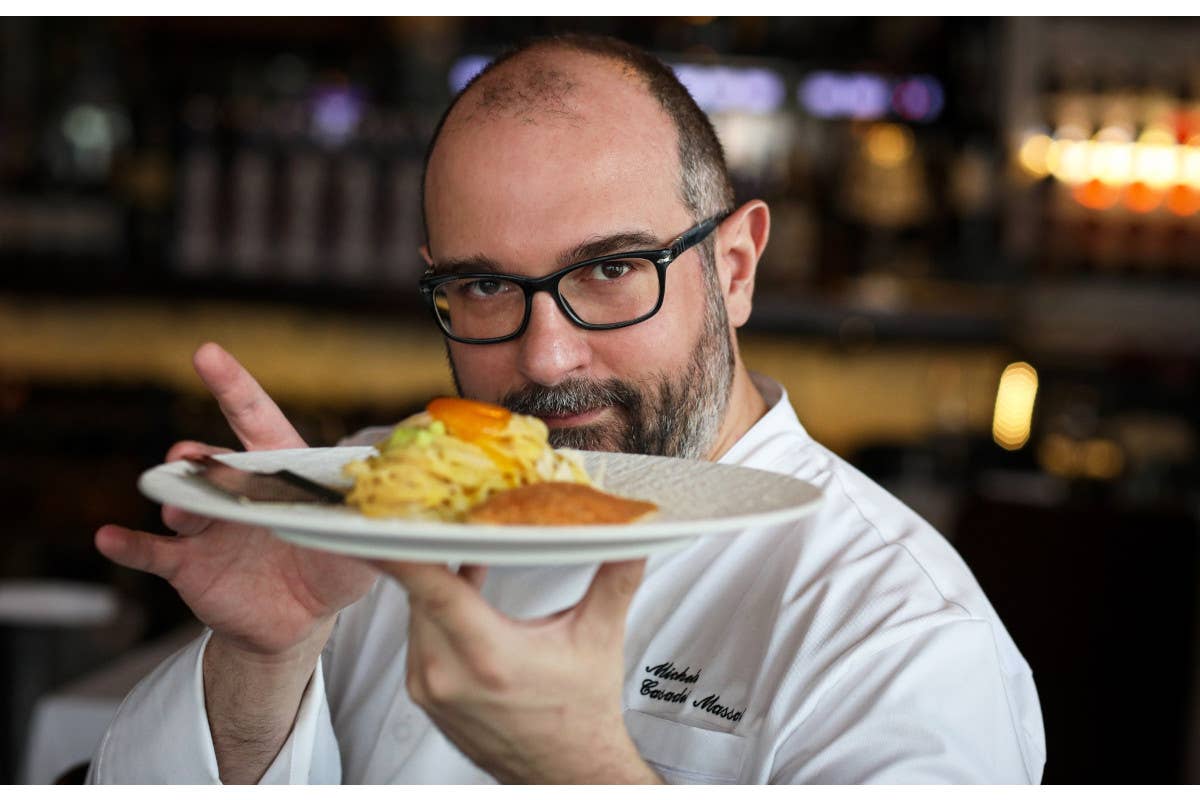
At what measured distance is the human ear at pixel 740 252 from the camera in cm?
152

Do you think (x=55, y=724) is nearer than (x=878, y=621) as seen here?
No

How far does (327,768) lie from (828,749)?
24.0 inches

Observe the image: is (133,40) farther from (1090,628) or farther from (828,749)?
(828,749)

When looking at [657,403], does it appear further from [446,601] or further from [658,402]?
[446,601]

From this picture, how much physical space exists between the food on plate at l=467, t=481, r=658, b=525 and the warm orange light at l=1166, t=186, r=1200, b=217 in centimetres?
493

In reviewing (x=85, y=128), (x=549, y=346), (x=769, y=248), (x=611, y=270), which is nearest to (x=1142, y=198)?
(x=769, y=248)

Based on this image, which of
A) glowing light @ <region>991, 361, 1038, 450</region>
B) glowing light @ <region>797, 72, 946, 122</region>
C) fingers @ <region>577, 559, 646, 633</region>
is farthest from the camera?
glowing light @ <region>797, 72, 946, 122</region>

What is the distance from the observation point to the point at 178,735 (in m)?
1.31

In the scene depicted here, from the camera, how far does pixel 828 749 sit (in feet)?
3.58

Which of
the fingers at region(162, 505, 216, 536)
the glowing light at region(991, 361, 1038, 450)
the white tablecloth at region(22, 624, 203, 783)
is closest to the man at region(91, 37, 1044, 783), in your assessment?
the fingers at region(162, 505, 216, 536)

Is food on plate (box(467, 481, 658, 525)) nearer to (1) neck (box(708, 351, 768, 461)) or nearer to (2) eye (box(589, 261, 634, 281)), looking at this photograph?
(2) eye (box(589, 261, 634, 281))

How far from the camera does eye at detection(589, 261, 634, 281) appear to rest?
1.35 m

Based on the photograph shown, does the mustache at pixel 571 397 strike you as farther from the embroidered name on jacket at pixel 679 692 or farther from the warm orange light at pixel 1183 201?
the warm orange light at pixel 1183 201
